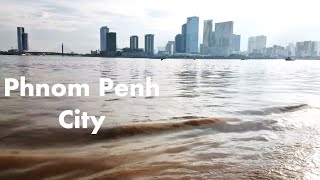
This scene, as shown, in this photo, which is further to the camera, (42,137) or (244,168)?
(42,137)

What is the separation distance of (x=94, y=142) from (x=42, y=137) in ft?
4.83

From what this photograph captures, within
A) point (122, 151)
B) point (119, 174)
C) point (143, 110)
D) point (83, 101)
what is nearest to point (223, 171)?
point (119, 174)

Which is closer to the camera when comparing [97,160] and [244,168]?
[244,168]

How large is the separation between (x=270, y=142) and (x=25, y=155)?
5722mm

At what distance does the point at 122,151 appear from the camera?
684cm

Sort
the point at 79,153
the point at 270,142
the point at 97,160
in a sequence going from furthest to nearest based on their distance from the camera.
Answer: the point at 270,142, the point at 79,153, the point at 97,160

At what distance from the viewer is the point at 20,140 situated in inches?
304

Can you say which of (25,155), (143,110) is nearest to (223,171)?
(25,155)

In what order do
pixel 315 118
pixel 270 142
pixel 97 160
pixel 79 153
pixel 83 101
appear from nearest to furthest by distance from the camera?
pixel 97 160
pixel 79 153
pixel 270 142
pixel 315 118
pixel 83 101

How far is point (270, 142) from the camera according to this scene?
7613 millimetres

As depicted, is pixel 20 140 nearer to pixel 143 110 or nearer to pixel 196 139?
pixel 196 139

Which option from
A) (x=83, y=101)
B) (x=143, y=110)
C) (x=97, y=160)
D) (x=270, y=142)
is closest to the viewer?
(x=97, y=160)

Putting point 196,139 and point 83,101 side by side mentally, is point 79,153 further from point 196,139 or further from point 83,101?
point 83,101

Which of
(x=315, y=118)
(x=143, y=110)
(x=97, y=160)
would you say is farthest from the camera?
(x=143, y=110)
